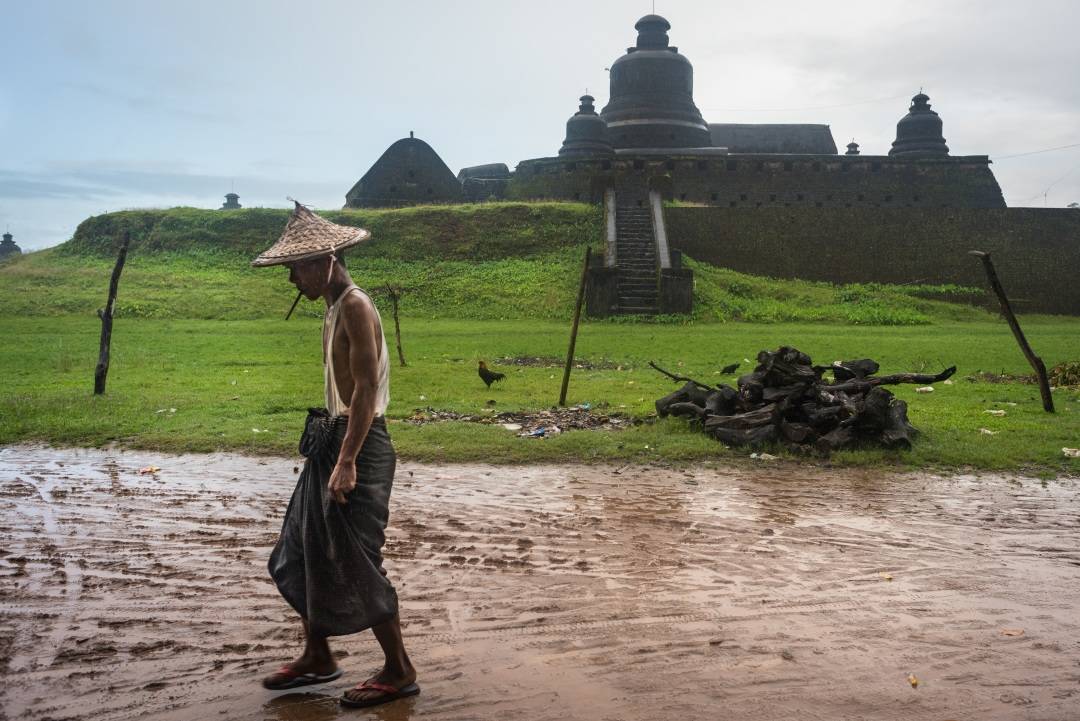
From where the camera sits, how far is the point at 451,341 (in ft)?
59.1

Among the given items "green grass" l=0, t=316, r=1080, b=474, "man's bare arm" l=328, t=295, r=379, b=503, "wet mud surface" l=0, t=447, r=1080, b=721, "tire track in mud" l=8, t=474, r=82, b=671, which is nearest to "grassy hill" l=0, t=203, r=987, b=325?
"green grass" l=0, t=316, r=1080, b=474

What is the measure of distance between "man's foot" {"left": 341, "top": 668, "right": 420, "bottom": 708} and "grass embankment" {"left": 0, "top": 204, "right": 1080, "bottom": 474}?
14.5 ft

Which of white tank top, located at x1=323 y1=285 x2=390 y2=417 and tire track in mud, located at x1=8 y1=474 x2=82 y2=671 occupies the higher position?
white tank top, located at x1=323 y1=285 x2=390 y2=417

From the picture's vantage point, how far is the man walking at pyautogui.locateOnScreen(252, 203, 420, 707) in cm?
347

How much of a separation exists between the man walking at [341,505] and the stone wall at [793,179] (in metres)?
31.3

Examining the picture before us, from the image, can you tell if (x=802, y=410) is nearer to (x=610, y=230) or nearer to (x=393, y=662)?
(x=393, y=662)

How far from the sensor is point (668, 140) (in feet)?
125

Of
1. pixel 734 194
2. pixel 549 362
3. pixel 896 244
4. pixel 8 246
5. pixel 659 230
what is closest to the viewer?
pixel 549 362

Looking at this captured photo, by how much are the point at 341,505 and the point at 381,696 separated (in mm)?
716

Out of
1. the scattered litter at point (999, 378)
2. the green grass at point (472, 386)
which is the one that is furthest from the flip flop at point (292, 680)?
the scattered litter at point (999, 378)

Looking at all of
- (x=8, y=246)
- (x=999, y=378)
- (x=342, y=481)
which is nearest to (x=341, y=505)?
(x=342, y=481)

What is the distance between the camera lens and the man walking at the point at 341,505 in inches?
137

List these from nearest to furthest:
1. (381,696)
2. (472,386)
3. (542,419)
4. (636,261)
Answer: (381,696)
(542,419)
(472,386)
(636,261)

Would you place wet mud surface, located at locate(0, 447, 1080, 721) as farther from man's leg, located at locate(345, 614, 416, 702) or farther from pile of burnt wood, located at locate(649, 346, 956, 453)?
pile of burnt wood, located at locate(649, 346, 956, 453)
